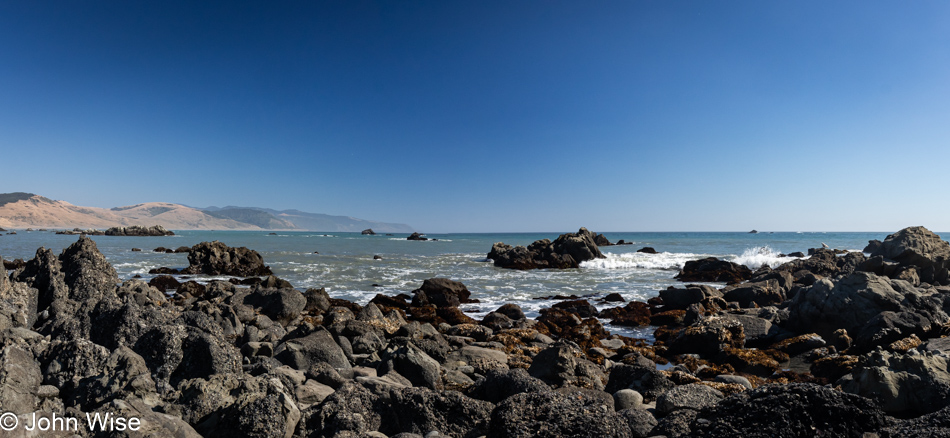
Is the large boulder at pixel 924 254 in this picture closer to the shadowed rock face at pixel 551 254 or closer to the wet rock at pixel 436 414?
the shadowed rock face at pixel 551 254

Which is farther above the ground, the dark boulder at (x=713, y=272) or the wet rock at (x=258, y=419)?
the wet rock at (x=258, y=419)

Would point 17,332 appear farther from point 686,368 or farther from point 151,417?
point 686,368

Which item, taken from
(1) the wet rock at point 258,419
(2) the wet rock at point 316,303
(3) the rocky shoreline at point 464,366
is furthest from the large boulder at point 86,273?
(1) the wet rock at point 258,419

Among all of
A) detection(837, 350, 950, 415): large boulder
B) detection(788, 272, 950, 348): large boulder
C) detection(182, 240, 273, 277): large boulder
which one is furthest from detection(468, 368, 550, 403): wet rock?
detection(182, 240, 273, 277): large boulder

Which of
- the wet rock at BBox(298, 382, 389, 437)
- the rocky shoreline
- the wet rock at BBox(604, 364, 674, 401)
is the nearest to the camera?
the rocky shoreline

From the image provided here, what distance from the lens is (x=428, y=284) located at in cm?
1834

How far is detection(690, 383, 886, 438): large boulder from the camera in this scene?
310cm

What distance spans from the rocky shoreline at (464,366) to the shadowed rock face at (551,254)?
751 inches

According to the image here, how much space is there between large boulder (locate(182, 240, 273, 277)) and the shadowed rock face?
17092 mm

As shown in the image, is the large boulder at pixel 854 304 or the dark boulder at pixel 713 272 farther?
the dark boulder at pixel 713 272

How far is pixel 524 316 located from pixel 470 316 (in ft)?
6.18

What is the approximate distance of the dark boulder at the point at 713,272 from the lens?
25578mm

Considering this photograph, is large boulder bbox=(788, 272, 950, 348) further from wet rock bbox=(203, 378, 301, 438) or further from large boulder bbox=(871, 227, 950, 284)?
large boulder bbox=(871, 227, 950, 284)

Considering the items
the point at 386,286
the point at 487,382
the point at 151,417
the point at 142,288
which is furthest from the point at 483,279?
the point at 151,417
